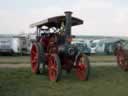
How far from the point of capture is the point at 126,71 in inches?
612

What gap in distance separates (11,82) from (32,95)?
7.92ft

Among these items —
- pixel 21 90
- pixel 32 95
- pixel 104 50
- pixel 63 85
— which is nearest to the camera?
pixel 32 95

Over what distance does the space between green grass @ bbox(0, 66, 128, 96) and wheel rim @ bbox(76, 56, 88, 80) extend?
20 centimetres

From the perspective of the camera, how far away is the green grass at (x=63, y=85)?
9.62 meters

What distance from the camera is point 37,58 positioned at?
1362 cm

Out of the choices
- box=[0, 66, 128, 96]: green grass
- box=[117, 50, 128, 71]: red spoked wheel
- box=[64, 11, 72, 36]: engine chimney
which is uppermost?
box=[64, 11, 72, 36]: engine chimney

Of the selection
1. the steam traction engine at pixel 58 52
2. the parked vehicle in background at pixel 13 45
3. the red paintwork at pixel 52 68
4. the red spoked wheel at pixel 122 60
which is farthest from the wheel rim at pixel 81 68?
the parked vehicle in background at pixel 13 45

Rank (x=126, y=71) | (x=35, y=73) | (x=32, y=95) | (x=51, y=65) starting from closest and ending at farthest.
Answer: (x=32, y=95), (x=51, y=65), (x=35, y=73), (x=126, y=71)

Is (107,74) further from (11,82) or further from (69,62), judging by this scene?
(11,82)

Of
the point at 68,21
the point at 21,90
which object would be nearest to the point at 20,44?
the point at 68,21

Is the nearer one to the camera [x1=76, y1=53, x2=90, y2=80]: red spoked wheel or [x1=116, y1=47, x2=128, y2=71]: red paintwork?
[x1=76, y1=53, x2=90, y2=80]: red spoked wheel

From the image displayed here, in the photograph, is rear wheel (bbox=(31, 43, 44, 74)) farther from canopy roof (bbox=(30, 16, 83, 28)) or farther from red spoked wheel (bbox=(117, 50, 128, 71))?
red spoked wheel (bbox=(117, 50, 128, 71))

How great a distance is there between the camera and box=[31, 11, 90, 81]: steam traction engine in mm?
12242

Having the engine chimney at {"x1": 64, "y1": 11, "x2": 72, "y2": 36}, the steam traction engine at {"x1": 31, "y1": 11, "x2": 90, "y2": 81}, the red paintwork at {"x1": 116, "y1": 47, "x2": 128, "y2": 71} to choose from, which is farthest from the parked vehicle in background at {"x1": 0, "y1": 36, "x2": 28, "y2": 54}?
the engine chimney at {"x1": 64, "y1": 11, "x2": 72, "y2": 36}
